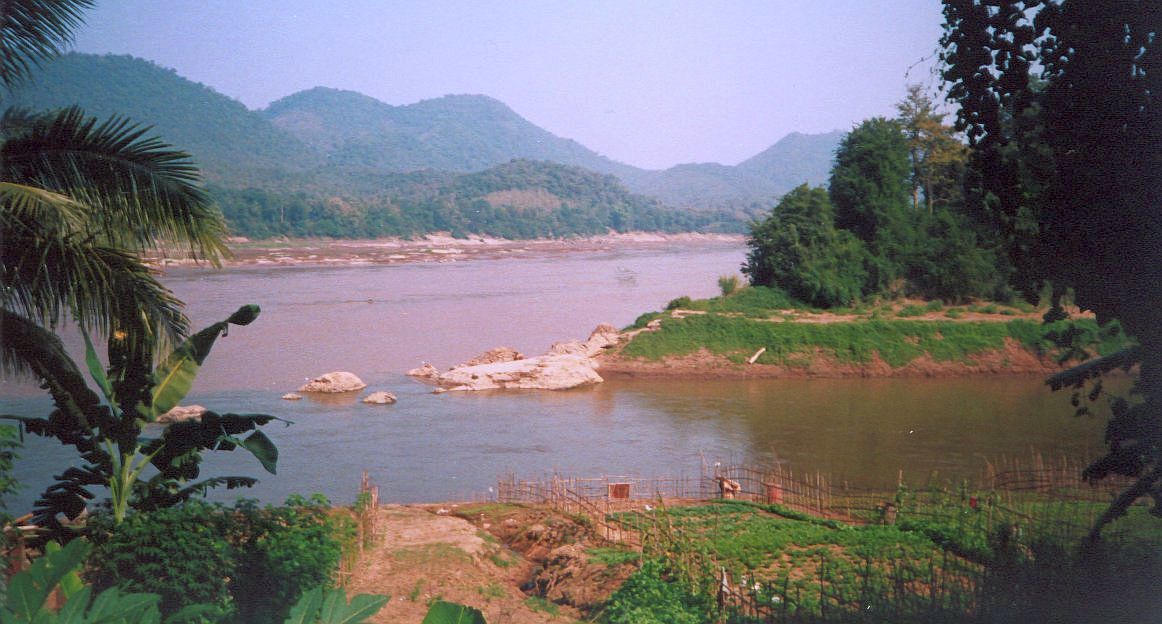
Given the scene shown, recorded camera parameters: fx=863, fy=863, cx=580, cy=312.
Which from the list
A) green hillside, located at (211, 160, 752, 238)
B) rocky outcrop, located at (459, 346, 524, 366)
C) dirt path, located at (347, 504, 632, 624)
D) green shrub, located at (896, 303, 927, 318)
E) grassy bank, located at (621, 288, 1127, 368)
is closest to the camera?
dirt path, located at (347, 504, 632, 624)

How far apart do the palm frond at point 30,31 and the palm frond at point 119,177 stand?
0.88 ft

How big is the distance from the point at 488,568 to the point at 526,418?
414 inches

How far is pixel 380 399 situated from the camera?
60.7ft

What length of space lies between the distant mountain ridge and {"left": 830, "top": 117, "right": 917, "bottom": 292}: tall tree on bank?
19.2 m

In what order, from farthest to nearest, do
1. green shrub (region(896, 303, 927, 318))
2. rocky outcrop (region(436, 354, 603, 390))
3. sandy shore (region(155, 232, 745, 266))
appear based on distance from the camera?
sandy shore (region(155, 232, 745, 266)) → green shrub (region(896, 303, 927, 318)) → rocky outcrop (region(436, 354, 603, 390))

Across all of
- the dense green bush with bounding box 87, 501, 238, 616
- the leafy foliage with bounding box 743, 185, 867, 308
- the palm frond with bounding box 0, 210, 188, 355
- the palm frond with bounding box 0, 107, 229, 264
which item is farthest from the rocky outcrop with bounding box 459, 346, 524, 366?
the palm frond with bounding box 0, 210, 188, 355

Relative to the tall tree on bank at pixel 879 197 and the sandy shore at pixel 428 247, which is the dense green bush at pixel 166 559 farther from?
the tall tree on bank at pixel 879 197

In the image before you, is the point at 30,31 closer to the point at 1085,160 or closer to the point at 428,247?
the point at 1085,160

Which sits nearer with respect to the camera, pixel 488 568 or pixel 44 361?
pixel 44 361

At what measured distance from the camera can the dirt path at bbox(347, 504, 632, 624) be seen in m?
5.90

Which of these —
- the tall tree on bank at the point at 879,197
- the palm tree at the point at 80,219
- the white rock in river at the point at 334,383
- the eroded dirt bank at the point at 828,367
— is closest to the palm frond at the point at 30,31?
the palm tree at the point at 80,219

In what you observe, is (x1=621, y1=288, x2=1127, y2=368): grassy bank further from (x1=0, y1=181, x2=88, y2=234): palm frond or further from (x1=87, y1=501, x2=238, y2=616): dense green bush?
(x1=0, y1=181, x2=88, y2=234): palm frond

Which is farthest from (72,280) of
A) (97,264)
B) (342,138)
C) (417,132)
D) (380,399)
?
(417,132)

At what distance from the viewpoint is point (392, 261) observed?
1996 inches
